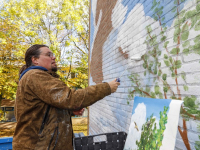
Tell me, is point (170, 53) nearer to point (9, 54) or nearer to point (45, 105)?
point (45, 105)

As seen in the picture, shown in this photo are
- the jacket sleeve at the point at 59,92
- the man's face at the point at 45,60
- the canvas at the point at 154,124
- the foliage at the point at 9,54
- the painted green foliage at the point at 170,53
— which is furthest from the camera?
the foliage at the point at 9,54

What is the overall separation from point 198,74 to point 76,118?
14371mm

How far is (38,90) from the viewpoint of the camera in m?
1.62

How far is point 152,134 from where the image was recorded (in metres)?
1.41

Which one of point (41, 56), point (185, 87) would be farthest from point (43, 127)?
point (185, 87)

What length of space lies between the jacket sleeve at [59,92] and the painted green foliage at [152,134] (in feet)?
1.52

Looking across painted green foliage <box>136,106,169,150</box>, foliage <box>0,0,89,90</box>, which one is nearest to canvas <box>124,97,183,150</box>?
painted green foliage <box>136,106,169,150</box>

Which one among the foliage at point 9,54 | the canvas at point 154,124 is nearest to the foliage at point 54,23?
the foliage at point 9,54

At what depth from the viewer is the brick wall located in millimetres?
1363

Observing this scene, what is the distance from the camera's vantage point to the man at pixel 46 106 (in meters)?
1.60

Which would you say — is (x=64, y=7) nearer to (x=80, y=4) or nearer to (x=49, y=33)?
(x=80, y=4)

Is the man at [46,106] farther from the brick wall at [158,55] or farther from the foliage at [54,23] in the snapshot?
the foliage at [54,23]

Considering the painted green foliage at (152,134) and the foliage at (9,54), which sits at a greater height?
the foliage at (9,54)

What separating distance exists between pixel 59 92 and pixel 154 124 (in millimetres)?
832
